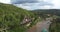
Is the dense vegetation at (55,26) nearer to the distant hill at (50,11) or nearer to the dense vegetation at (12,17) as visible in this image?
the distant hill at (50,11)

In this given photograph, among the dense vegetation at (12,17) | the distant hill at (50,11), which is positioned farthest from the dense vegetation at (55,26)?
the dense vegetation at (12,17)

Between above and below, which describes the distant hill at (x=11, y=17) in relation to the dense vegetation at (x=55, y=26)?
above

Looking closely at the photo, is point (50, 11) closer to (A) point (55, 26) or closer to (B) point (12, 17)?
(A) point (55, 26)

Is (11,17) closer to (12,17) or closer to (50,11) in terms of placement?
(12,17)

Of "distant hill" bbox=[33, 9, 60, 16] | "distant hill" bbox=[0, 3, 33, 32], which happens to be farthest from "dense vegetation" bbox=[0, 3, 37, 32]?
"distant hill" bbox=[33, 9, 60, 16]

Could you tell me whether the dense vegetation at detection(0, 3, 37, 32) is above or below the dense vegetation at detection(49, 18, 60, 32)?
above

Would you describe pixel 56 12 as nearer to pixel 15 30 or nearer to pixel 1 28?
pixel 15 30

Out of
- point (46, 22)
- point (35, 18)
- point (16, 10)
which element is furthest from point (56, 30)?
point (16, 10)

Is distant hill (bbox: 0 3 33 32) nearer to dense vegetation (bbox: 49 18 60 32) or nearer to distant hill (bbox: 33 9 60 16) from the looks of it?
distant hill (bbox: 33 9 60 16)

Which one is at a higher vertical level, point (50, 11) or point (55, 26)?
point (50, 11)

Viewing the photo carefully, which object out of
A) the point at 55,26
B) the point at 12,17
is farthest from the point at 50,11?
the point at 12,17
